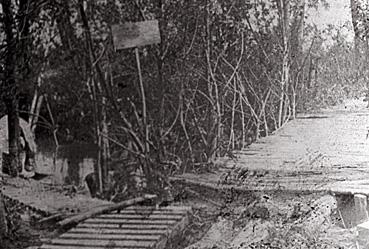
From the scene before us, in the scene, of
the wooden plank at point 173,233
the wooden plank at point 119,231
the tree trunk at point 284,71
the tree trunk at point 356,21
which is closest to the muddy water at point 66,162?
the wooden plank at point 119,231

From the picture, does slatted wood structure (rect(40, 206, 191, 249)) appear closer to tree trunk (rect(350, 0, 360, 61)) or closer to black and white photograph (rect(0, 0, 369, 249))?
black and white photograph (rect(0, 0, 369, 249))

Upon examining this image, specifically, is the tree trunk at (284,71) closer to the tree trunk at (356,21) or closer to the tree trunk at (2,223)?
the tree trunk at (356,21)

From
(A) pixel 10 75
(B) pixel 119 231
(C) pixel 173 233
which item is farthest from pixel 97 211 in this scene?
(A) pixel 10 75

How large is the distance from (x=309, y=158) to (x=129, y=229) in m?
0.49

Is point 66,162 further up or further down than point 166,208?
further up

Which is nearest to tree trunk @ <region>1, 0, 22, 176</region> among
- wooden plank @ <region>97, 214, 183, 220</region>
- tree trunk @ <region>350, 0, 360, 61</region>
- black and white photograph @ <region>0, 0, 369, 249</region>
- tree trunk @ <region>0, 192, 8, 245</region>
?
black and white photograph @ <region>0, 0, 369, 249</region>

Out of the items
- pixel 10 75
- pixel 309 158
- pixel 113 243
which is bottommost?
pixel 113 243

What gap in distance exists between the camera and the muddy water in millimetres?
1213

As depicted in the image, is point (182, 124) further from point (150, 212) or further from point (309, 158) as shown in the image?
point (309, 158)

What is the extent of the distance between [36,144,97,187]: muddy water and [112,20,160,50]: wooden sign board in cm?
24

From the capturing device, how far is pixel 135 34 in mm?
1243

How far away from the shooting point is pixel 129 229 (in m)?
1.27

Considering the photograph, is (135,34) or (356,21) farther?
(356,21)

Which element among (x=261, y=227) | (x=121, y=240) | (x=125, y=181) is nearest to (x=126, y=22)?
(x=125, y=181)
